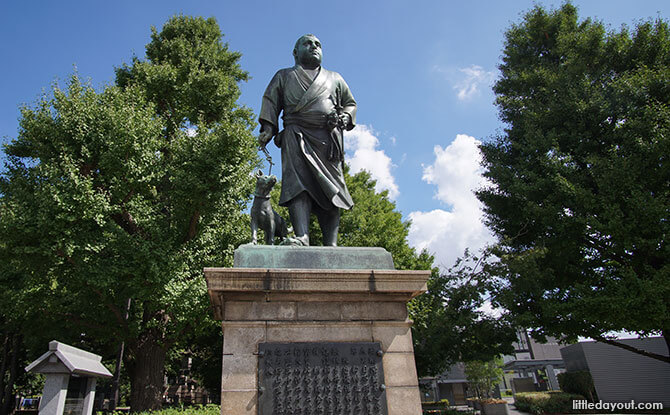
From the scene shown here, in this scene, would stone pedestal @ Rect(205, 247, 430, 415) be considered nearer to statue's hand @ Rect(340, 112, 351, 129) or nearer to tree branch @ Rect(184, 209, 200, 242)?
statue's hand @ Rect(340, 112, 351, 129)

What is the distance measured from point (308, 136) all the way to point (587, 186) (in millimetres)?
12378

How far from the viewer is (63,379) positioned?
9.08m

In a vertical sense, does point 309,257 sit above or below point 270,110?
below

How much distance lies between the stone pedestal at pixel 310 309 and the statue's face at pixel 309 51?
272 cm

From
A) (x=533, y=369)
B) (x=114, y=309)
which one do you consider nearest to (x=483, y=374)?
(x=533, y=369)

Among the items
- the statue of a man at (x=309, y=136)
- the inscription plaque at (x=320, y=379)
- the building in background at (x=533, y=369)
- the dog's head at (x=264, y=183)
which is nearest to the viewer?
the inscription plaque at (x=320, y=379)

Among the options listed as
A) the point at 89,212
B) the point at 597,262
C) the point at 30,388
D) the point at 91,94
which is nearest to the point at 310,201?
the point at 89,212

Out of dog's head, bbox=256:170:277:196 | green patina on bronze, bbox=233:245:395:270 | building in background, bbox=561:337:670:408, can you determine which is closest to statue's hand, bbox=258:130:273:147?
dog's head, bbox=256:170:277:196

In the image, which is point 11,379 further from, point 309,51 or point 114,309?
point 309,51

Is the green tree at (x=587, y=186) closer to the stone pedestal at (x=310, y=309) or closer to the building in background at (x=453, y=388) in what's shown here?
the stone pedestal at (x=310, y=309)

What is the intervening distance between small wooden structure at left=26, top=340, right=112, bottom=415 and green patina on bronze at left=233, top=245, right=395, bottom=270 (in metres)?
7.41

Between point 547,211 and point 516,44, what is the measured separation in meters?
9.65

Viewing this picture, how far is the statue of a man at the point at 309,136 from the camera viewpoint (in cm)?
493

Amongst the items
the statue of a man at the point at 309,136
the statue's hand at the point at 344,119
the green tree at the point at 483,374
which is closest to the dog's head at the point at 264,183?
the statue of a man at the point at 309,136
